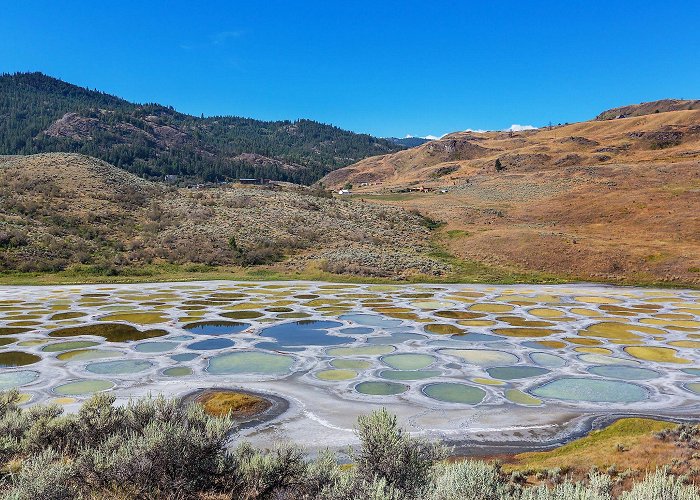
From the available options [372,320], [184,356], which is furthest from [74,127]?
[184,356]

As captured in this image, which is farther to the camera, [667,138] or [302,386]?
[667,138]

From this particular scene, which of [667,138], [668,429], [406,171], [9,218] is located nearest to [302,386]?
[668,429]

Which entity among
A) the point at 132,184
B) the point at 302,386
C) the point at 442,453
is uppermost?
the point at 132,184

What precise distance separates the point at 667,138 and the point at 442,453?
136667 mm

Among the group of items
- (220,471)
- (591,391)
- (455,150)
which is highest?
(455,150)

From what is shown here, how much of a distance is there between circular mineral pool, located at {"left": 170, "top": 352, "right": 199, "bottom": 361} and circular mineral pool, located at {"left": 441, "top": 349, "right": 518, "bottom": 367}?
11.5 meters

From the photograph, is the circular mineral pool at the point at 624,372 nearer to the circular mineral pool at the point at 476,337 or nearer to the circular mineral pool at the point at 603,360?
the circular mineral pool at the point at 603,360

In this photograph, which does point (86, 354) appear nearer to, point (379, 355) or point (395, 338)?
point (379, 355)

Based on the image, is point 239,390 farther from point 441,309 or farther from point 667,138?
point 667,138

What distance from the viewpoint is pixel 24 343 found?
79.2 ft

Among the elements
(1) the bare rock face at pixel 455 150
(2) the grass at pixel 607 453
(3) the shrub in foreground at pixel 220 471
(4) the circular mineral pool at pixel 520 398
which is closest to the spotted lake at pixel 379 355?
(4) the circular mineral pool at pixel 520 398

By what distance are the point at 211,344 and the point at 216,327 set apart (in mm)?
3901

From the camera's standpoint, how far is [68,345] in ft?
78.2

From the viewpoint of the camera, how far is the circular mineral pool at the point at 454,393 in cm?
1694
